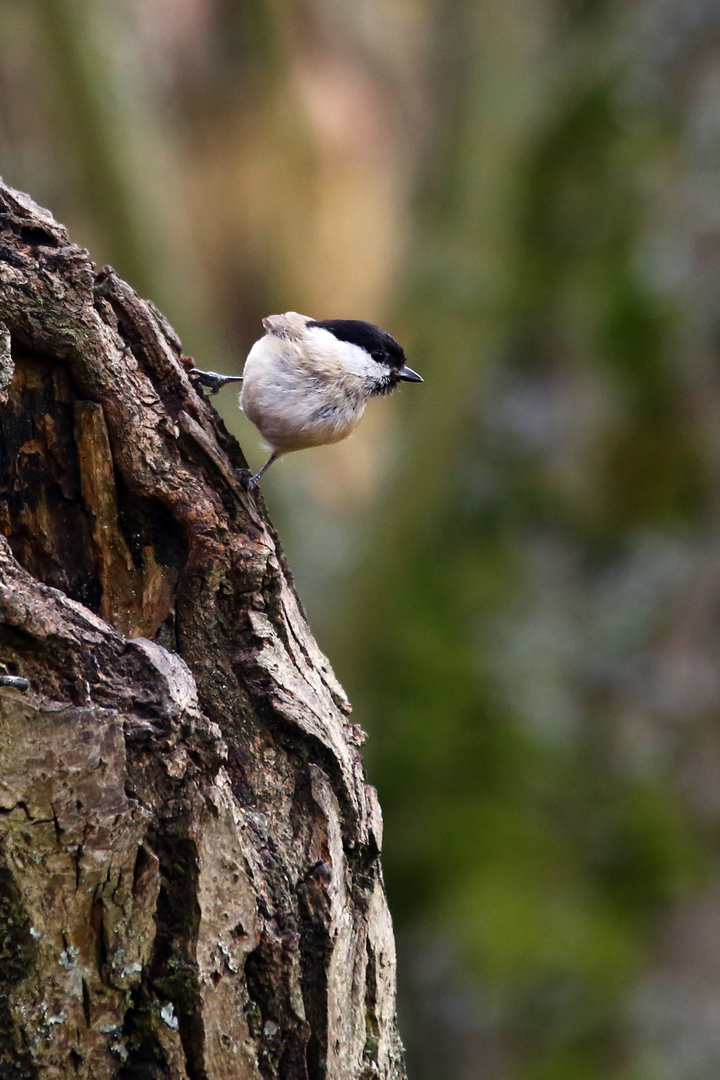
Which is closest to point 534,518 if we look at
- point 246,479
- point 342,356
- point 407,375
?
point 407,375

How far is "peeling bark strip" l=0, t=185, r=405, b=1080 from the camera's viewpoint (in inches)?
66.9

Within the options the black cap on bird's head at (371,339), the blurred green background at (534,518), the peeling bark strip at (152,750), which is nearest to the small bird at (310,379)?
the black cap on bird's head at (371,339)

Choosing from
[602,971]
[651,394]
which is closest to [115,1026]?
[602,971]

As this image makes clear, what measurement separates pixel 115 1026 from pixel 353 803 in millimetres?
549

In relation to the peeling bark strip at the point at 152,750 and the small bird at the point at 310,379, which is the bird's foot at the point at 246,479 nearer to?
the peeling bark strip at the point at 152,750

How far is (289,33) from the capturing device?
27.3 ft

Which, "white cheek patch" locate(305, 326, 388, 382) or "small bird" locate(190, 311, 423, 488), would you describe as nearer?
"small bird" locate(190, 311, 423, 488)

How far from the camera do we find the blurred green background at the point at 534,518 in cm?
543

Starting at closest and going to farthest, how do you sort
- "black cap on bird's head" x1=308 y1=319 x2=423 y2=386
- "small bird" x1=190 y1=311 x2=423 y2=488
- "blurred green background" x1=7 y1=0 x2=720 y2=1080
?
"small bird" x1=190 y1=311 x2=423 y2=488, "black cap on bird's head" x1=308 y1=319 x2=423 y2=386, "blurred green background" x1=7 y1=0 x2=720 y2=1080

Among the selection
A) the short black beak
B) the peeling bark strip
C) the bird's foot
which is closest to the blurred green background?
the short black beak

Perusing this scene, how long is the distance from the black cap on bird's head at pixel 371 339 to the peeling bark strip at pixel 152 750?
3.93 ft

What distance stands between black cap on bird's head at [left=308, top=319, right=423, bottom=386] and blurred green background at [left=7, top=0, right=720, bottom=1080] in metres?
1.74

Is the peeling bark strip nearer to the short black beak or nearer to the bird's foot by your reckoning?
the bird's foot

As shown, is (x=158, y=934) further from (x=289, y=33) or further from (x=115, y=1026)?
(x=289, y=33)
